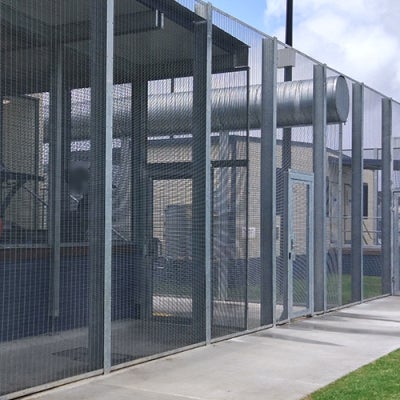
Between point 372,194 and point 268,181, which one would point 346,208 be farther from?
point 268,181

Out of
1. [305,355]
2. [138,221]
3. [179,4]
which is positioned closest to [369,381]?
[305,355]

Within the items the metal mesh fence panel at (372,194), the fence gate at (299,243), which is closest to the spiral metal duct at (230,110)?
the fence gate at (299,243)

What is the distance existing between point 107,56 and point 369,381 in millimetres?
4104

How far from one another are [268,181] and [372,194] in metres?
6.54

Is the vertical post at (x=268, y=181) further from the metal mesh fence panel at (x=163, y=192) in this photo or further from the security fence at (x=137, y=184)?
the metal mesh fence panel at (x=163, y=192)

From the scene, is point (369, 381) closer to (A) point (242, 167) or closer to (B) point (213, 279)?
(B) point (213, 279)

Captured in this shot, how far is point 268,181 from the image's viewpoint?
10250 millimetres

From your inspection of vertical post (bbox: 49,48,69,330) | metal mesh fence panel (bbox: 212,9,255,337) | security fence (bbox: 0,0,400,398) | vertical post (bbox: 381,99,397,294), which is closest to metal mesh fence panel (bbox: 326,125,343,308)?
security fence (bbox: 0,0,400,398)

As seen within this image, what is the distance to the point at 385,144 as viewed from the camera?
15.3 m

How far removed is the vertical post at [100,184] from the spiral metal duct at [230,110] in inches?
12.4

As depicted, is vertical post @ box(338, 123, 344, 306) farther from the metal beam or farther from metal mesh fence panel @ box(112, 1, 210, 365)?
the metal beam

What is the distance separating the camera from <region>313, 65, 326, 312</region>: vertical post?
463 inches

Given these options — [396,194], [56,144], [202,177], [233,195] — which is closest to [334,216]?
[396,194]

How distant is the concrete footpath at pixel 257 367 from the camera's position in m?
6.36
